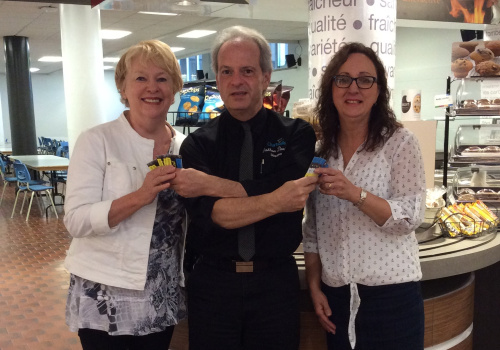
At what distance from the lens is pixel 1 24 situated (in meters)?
9.86

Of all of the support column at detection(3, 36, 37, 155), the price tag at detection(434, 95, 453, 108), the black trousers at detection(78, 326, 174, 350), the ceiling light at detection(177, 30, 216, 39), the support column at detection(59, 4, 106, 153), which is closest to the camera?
the black trousers at detection(78, 326, 174, 350)

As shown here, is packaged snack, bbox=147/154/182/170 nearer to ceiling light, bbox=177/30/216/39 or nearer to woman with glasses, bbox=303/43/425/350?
woman with glasses, bbox=303/43/425/350

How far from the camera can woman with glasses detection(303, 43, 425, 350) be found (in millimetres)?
1721

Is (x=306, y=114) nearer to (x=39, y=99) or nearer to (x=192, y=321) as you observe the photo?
(x=192, y=321)

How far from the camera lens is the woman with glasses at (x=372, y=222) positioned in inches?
67.7

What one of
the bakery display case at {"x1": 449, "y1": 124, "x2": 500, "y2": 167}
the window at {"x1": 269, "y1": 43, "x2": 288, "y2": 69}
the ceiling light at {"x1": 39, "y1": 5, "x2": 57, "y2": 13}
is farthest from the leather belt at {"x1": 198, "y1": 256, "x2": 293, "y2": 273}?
the window at {"x1": 269, "y1": 43, "x2": 288, "y2": 69}

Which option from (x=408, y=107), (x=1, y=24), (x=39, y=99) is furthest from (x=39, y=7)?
(x=39, y=99)

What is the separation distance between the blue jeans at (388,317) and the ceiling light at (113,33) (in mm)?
10322

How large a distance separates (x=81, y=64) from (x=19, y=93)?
617 cm

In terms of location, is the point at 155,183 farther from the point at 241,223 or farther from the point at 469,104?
the point at 469,104

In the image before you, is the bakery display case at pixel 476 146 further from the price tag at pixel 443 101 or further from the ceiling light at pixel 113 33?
the ceiling light at pixel 113 33

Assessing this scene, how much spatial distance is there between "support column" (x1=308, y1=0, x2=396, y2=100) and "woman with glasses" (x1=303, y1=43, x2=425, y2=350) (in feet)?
3.37

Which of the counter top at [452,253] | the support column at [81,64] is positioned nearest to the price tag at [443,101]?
the counter top at [452,253]

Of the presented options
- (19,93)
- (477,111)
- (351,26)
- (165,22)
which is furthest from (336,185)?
(19,93)
